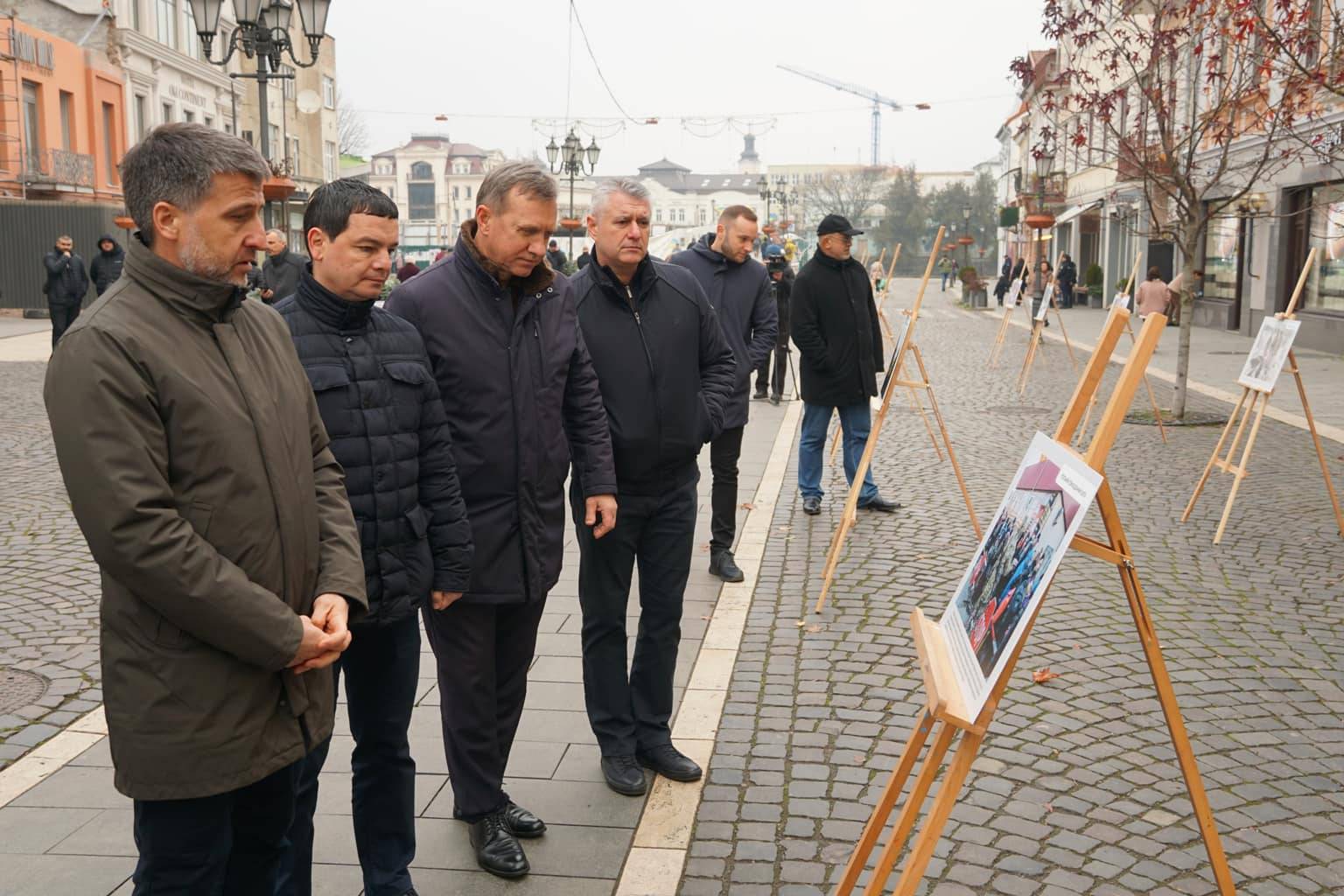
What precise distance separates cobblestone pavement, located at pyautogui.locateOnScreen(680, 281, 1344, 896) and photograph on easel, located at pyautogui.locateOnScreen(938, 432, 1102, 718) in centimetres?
96

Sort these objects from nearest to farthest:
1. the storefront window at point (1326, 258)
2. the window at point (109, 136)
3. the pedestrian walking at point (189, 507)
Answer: the pedestrian walking at point (189, 507), the storefront window at point (1326, 258), the window at point (109, 136)

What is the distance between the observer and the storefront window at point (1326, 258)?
888 inches

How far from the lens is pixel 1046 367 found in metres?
20.8

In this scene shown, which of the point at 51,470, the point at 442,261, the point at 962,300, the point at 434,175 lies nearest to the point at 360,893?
the point at 442,261

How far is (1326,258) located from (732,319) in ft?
64.9

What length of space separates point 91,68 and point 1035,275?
34.2 m

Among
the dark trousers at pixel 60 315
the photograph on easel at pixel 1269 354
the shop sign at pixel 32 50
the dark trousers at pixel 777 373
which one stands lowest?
the dark trousers at pixel 777 373

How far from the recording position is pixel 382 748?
344 centimetres

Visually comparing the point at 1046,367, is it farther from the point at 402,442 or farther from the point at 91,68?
the point at 91,68

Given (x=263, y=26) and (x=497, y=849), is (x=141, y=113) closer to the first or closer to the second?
(x=263, y=26)

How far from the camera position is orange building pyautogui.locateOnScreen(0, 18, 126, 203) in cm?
3106

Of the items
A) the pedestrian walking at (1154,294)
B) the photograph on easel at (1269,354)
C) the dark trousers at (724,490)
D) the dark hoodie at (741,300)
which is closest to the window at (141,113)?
the pedestrian walking at (1154,294)

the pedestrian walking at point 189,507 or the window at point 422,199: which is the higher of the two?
the window at point 422,199

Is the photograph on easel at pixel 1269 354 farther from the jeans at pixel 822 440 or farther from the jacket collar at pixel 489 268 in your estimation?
the jacket collar at pixel 489 268
